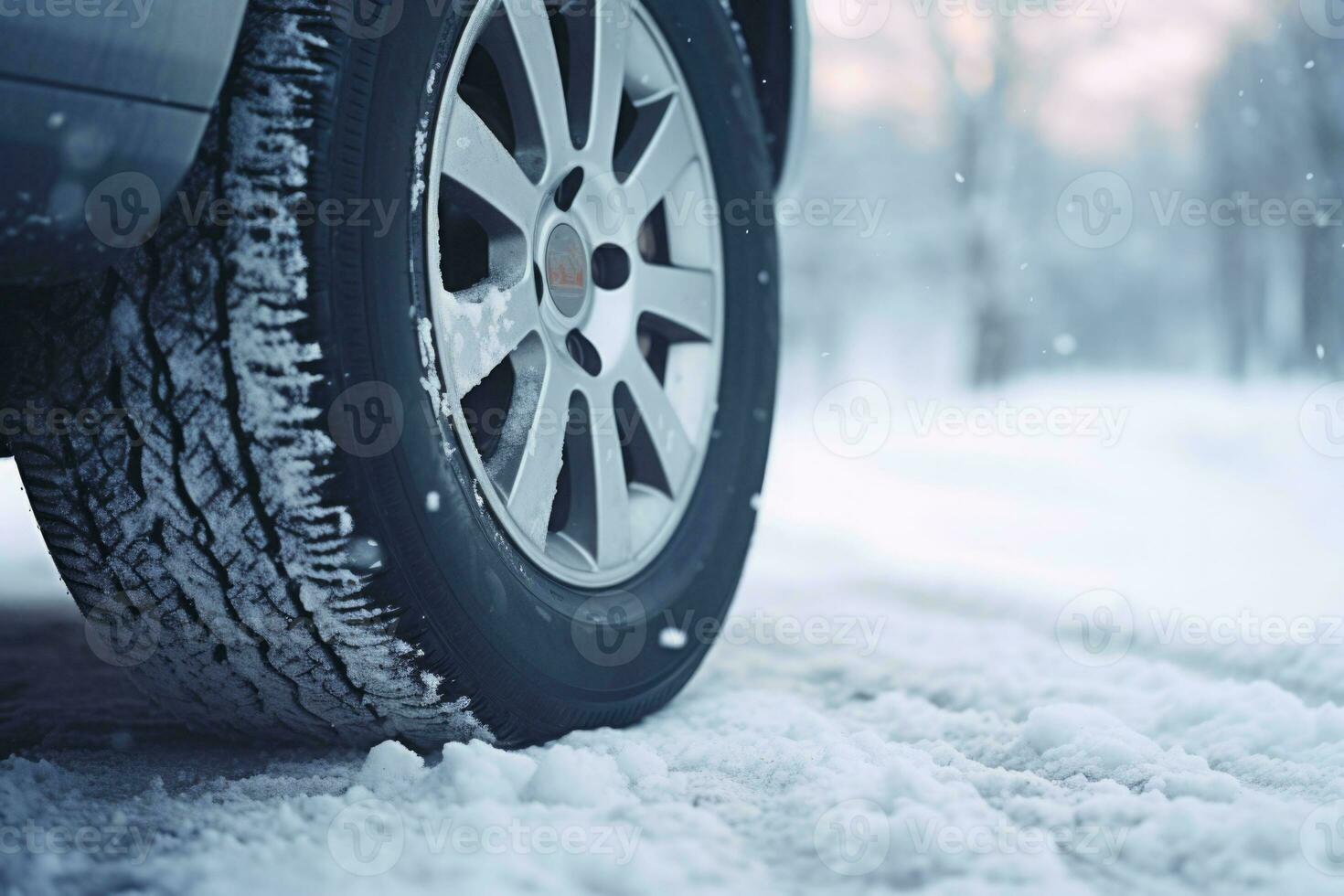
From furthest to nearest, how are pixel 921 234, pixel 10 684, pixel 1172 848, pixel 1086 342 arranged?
pixel 1086 342 → pixel 921 234 → pixel 10 684 → pixel 1172 848

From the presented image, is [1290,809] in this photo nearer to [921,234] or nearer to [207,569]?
[207,569]

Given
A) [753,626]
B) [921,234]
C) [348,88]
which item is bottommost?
[753,626]

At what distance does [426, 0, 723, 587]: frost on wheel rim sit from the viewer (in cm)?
126

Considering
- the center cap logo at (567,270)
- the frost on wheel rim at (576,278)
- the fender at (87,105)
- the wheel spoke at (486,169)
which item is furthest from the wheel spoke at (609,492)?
the fender at (87,105)

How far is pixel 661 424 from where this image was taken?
159 cm

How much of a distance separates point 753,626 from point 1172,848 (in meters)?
1.27

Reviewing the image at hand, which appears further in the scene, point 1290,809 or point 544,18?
point 544,18

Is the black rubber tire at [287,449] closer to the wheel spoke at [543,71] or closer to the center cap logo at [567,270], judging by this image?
A: the wheel spoke at [543,71]

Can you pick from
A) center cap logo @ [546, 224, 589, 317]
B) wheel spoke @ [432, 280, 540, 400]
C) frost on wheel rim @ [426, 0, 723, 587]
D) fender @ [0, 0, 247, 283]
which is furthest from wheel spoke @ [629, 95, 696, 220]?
fender @ [0, 0, 247, 283]

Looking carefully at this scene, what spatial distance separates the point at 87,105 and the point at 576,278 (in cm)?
67

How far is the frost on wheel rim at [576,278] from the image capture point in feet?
4.12

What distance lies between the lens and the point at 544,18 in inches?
52.9

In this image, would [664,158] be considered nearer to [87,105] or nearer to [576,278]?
[576,278]

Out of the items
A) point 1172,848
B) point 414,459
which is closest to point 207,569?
point 414,459
